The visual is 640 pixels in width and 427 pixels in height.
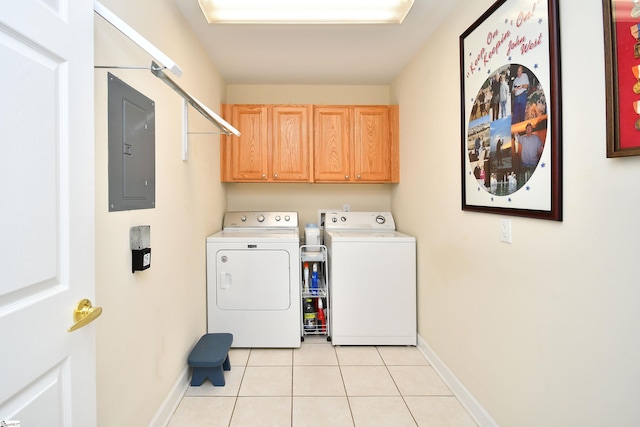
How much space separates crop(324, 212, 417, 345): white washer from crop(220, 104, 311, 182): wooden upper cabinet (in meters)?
0.99

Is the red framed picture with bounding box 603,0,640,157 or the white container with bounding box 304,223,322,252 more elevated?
the red framed picture with bounding box 603,0,640,157

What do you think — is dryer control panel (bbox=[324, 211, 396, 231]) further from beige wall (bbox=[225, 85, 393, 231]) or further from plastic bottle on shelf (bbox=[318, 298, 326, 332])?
plastic bottle on shelf (bbox=[318, 298, 326, 332])

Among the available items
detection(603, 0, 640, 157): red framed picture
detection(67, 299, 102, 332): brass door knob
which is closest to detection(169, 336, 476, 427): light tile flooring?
detection(67, 299, 102, 332): brass door knob

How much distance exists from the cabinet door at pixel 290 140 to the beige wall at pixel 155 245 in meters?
0.69

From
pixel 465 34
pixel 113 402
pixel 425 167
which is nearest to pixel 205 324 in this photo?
pixel 113 402

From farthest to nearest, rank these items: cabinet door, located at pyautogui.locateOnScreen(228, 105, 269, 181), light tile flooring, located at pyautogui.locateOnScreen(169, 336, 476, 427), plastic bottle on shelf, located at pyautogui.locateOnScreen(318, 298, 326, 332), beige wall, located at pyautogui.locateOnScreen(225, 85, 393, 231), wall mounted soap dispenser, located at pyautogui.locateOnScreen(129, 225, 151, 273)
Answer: beige wall, located at pyautogui.locateOnScreen(225, 85, 393, 231)
cabinet door, located at pyautogui.locateOnScreen(228, 105, 269, 181)
plastic bottle on shelf, located at pyautogui.locateOnScreen(318, 298, 326, 332)
light tile flooring, located at pyautogui.locateOnScreen(169, 336, 476, 427)
wall mounted soap dispenser, located at pyautogui.locateOnScreen(129, 225, 151, 273)

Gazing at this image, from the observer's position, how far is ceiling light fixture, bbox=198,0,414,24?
1743 mm

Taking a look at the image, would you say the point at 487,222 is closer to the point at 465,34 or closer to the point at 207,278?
the point at 465,34

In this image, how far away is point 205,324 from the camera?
8.00 feet

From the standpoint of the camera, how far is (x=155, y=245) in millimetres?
1575

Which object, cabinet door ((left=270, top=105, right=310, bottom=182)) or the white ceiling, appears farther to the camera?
cabinet door ((left=270, top=105, right=310, bottom=182))

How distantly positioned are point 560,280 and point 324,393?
57.8 inches

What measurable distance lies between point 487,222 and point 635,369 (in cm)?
82

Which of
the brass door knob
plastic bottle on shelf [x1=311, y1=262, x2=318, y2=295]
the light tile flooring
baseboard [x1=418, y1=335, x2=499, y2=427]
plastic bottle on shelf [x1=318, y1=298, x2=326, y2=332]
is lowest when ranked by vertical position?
the light tile flooring
